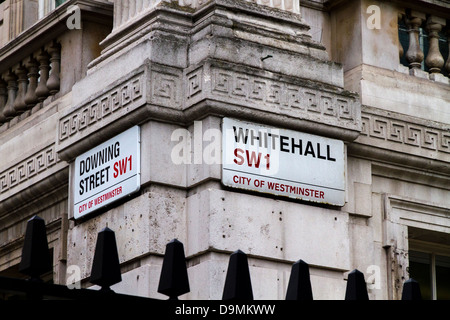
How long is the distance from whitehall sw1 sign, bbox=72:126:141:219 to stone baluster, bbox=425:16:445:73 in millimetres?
3408

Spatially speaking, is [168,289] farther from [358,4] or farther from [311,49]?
[358,4]

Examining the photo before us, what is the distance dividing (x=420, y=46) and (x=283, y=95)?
7.54 ft

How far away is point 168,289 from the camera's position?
6.47m

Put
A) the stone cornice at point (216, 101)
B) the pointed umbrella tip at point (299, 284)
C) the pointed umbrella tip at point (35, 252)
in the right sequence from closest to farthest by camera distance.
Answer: the pointed umbrella tip at point (35, 252)
the pointed umbrella tip at point (299, 284)
the stone cornice at point (216, 101)

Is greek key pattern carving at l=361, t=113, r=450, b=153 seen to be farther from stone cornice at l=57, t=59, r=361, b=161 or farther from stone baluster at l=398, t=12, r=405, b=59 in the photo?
stone baluster at l=398, t=12, r=405, b=59

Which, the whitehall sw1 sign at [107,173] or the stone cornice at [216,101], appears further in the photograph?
the whitehall sw1 sign at [107,173]

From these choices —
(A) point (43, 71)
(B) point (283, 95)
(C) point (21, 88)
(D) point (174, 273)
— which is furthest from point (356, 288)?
(C) point (21, 88)

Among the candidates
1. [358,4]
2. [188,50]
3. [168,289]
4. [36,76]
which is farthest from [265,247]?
[168,289]

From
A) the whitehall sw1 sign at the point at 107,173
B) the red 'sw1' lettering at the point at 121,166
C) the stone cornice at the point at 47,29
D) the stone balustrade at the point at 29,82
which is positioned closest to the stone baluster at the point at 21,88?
the stone balustrade at the point at 29,82

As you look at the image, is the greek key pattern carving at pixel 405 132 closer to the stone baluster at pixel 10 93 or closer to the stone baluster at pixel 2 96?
the stone baluster at pixel 10 93

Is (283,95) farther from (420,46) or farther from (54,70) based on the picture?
(54,70)

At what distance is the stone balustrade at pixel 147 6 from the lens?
12383 mm

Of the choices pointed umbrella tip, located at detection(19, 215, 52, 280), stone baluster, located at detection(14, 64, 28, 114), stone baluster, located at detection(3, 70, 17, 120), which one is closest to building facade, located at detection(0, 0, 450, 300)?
stone baluster, located at detection(14, 64, 28, 114)

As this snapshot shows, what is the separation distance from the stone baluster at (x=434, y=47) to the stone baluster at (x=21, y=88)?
4.31m
